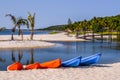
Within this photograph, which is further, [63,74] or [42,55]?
[42,55]

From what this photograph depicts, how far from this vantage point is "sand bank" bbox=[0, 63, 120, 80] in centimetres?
1986

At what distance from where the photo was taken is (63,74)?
70.4 ft

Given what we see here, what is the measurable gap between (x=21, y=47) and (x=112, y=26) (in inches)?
3579

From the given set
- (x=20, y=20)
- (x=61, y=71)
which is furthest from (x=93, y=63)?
(x=20, y=20)

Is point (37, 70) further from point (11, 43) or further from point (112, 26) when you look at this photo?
point (112, 26)

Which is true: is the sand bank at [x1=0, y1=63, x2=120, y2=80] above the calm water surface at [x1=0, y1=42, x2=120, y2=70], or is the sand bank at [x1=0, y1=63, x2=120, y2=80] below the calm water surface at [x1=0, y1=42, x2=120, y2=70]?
above

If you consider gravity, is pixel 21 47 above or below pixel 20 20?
below

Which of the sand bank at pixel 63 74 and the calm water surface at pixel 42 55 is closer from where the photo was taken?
the sand bank at pixel 63 74

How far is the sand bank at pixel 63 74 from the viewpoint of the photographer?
19.9 m

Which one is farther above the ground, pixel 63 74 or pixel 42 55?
pixel 63 74

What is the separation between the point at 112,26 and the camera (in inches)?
5458

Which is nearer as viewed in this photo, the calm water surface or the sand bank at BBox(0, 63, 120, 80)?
the sand bank at BBox(0, 63, 120, 80)

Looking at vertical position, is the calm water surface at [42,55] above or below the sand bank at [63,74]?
below

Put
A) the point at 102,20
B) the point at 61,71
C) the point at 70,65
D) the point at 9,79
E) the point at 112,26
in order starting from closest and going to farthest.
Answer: the point at 9,79
the point at 61,71
the point at 70,65
the point at 112,26
the point at 102,20
